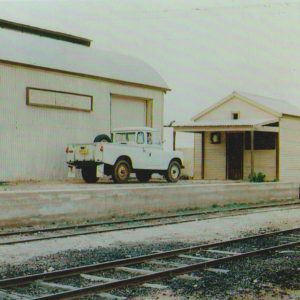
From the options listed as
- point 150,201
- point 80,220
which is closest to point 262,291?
point 80,220

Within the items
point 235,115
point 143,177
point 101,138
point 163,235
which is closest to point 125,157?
point 101,138

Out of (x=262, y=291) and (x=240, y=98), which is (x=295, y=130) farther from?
(x=262, y=291)

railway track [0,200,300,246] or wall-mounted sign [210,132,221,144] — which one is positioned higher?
wall-mounted sign [210,132,221,144]

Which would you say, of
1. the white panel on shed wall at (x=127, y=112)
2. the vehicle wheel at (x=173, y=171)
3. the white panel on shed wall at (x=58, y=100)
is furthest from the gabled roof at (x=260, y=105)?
the white panel on shed wall at (x=58, y=100)

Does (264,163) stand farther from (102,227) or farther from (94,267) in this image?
(94,267)

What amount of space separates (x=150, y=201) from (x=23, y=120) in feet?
25.1

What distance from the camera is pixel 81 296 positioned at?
715 centimetres

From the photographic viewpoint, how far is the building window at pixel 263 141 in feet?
106

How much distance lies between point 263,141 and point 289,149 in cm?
163

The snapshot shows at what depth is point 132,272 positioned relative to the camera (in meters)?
8.77

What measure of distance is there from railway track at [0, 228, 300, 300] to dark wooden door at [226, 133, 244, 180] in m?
21.8

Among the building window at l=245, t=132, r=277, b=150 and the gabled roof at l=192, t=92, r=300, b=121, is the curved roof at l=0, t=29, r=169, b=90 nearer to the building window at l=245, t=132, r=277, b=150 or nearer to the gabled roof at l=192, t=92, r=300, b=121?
the gabled roof at l=192, t=92, r=300, b=121

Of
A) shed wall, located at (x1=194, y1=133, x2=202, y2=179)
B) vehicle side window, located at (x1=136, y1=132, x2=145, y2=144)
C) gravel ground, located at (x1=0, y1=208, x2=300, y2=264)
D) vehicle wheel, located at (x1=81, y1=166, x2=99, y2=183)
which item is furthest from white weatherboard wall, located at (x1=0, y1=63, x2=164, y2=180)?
gravel ground, located at (x1=0, y1=208, x2=300, y2=264)

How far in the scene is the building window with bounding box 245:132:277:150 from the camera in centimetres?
3222
